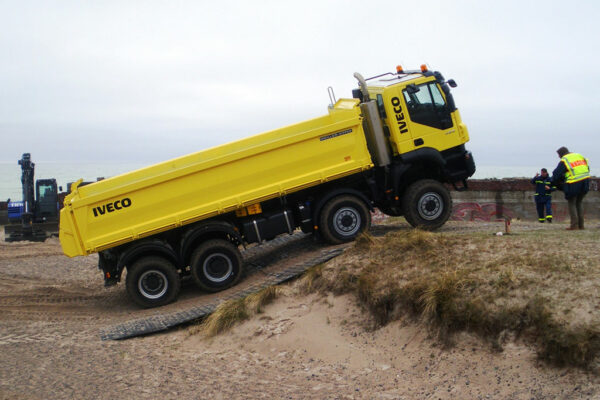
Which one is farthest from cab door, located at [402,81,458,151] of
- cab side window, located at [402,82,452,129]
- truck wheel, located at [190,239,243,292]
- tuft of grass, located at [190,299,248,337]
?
tuft of grass, located at [190,299,248,337]

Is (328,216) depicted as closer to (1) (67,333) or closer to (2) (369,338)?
(2) (369,338)

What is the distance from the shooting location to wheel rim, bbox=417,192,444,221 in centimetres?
1170

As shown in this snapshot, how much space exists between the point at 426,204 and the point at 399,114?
1.95m

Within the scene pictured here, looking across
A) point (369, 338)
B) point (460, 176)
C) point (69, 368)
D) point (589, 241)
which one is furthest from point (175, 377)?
point (460, 176)

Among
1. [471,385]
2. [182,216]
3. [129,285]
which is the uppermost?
[182,216]

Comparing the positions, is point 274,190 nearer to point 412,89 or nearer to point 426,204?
point 426,204

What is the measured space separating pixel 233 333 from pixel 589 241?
17.8 feet

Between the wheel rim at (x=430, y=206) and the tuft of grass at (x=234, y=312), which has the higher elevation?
the wheel rim at (x=430, y=206)

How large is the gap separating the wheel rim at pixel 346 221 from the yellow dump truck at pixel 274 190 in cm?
2

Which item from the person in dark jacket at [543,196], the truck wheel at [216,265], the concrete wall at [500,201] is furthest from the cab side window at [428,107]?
the concrete wall at [500,201]

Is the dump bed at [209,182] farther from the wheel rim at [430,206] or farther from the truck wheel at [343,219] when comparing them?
the wheel rim at [430,206]

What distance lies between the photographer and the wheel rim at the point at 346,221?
37.2ft

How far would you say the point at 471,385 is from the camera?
577 centimetres

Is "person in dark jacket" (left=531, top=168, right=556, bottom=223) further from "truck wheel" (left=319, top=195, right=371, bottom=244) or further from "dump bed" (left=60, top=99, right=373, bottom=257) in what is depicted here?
"dump bed" (left=60, top=99, right=373, bottom=257)
